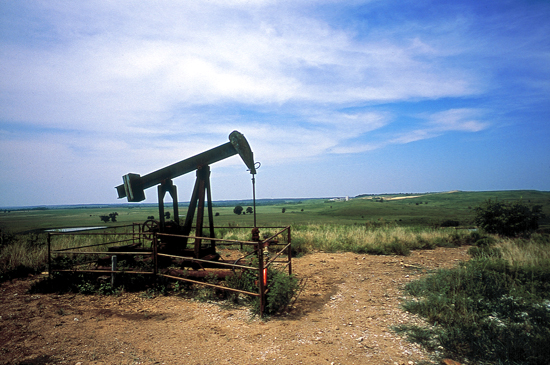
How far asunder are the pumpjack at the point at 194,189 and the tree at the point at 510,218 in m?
15.3

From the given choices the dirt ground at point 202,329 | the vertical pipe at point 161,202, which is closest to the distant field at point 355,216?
the vertical pipe at point 161,202

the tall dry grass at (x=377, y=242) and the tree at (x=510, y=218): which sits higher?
the tree at (x=510, y=218)

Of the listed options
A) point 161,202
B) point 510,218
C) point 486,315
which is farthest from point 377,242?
point 161,202

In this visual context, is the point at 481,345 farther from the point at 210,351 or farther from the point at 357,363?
the point at 210,351

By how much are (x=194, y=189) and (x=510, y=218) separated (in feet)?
54.2

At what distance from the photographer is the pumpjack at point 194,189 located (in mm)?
7512

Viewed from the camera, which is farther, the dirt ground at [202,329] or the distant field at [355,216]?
the distant field at [355,216]

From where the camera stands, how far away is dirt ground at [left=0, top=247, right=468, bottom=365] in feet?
13.0

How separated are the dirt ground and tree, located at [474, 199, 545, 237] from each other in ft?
39.5

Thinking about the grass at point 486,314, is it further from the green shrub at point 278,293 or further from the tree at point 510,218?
the tree at point 510,218

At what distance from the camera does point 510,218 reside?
1526cm

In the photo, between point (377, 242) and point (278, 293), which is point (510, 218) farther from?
point (278, 293)

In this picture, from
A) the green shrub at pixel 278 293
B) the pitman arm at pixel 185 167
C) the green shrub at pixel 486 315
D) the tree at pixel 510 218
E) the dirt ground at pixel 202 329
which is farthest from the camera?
the tree at pixel 510 218

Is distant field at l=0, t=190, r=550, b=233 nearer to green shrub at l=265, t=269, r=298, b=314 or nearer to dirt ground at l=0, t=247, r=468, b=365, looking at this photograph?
dirt ground at l=0, t=247, r=468, b=365
